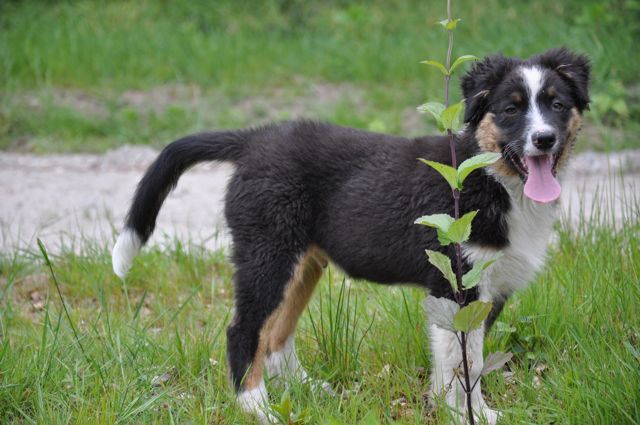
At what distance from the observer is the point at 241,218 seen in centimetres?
389

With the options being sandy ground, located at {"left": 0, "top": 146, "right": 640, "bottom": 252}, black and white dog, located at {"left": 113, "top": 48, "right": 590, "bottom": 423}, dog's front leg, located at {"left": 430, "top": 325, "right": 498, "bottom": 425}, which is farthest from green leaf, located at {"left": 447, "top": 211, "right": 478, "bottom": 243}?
sandy ground, located at {"left": 0, "top": 146, "right": 640, "bottom": 252}

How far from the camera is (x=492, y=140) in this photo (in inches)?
147

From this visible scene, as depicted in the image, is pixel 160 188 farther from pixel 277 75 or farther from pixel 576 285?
pixel 277 75

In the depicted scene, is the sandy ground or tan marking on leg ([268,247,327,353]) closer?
tan marking on leg ([268,247,327,353])

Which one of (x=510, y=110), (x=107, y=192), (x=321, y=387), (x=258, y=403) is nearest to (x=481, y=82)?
(x=510, y=110)

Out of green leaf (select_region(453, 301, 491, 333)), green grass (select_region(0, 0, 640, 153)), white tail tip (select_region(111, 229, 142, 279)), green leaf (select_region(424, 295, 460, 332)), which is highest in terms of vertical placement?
green leaf (select_region(453, 301, 491, 333))

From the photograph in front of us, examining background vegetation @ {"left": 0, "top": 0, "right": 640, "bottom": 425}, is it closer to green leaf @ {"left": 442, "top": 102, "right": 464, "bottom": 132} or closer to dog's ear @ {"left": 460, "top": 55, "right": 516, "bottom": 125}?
dog's ear @ {"left": 460, "top": 55, "right": 516, "bottom": 125}

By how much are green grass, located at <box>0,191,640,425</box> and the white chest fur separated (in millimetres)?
343

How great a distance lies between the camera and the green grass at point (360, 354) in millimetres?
3406

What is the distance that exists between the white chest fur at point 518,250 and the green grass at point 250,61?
4049mm

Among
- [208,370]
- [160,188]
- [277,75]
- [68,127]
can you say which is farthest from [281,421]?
[277,75]

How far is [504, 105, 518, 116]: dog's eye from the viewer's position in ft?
12.0

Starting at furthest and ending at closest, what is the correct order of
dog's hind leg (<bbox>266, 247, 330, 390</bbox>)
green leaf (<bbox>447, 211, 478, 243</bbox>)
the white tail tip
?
dog's hind leg (<bbox>266, 247, 330, 390</bbox>)
the white tail tip
green leaf (<bbox>447, 211, 478, 243</bbox>)

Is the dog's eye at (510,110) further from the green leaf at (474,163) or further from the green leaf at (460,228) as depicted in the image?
the green leaf at (460,228)
